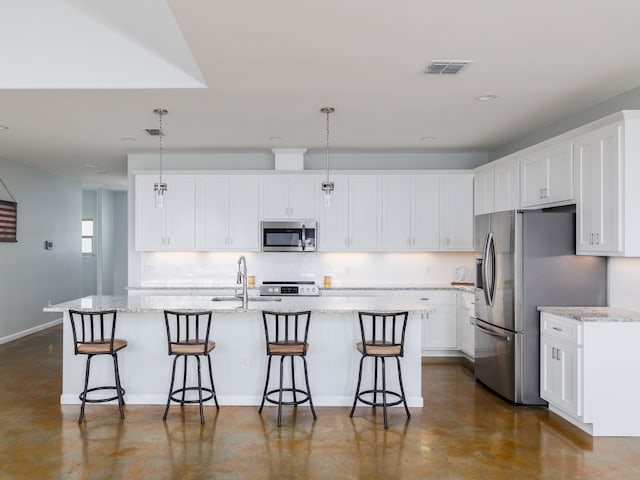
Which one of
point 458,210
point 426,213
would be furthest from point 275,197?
point 458,210

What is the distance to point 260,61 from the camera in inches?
141

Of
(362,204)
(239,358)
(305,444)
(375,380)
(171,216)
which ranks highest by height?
(362,204)

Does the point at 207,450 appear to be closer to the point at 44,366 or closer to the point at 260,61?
the point at 260,61

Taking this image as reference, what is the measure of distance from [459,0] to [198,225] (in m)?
4.84

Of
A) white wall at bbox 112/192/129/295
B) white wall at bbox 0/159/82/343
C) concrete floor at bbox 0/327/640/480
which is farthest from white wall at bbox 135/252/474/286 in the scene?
white wall at bbox 112/192/129/295

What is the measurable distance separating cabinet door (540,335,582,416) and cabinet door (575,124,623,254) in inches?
33.4

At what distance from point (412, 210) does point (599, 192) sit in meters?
2.88

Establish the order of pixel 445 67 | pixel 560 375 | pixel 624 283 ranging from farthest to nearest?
1. pixel 624 283
2. pixel 560 375
3. pixel 445 67

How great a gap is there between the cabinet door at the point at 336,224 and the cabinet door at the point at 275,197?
0.50 m

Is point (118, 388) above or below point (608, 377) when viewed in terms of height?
below

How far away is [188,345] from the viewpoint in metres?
4.09

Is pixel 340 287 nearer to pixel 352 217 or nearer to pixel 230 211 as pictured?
pixel 352 217

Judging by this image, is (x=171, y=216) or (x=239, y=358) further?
(x=171, y=216)

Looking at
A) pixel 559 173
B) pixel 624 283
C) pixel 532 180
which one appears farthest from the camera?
pixel 532 180
